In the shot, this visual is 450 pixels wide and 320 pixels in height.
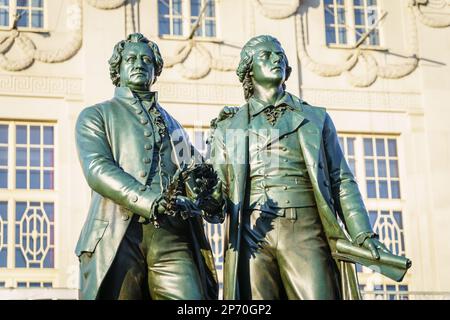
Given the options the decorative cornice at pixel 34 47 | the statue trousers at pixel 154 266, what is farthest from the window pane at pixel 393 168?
the statue trousers at pixel 154 266

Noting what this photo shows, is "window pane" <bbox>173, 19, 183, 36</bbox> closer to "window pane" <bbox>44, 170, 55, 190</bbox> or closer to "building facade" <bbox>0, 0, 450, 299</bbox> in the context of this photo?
"building facade" <bbox>0, 0, 450, 299</bbox>

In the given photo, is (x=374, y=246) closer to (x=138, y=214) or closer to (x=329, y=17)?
(x=138, y=214)

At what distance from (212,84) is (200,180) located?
19532mm

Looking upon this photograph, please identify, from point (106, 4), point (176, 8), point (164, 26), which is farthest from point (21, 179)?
point (176, 8)

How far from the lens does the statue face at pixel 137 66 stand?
11.0m

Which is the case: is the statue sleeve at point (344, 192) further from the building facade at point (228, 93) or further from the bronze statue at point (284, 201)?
the building facade at point (228, 93)

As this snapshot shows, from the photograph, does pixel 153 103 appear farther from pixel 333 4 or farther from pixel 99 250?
pixel 333 4

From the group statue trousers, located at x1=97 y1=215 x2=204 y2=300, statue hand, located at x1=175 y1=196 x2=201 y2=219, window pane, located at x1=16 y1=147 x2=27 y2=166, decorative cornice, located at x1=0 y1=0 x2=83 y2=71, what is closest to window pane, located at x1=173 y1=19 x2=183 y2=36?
decorative cornice, located at x1=0 y1=0 x2=83 y2=71

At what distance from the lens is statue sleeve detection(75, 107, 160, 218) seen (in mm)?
10148

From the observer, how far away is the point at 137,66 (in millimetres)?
11000

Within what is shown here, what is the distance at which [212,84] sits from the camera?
29.7 metres

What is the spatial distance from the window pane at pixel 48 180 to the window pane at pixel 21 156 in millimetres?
507
